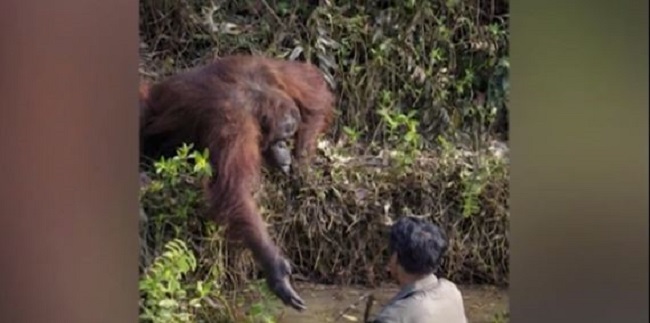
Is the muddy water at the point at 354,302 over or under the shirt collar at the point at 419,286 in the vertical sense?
under

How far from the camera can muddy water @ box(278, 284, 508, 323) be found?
4.33 metres

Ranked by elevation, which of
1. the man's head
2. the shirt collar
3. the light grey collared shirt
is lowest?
the light grey collared shirt

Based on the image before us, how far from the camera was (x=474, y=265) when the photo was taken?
14.3ft

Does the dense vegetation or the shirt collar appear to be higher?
the dense vegetation

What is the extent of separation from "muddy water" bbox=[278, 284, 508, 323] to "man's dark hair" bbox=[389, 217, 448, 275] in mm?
97

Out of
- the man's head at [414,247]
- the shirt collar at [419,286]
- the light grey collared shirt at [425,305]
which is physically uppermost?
the man's head at [414,247]

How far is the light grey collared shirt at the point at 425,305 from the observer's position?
4324mm

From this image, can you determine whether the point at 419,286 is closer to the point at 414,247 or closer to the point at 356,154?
the point at 414,247

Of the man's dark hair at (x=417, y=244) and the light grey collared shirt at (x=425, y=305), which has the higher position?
the man's dark hair at (x=417, y=244)

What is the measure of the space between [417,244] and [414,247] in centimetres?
1

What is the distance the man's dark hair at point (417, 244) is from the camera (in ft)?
14.2

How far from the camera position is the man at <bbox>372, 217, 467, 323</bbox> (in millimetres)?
4328
